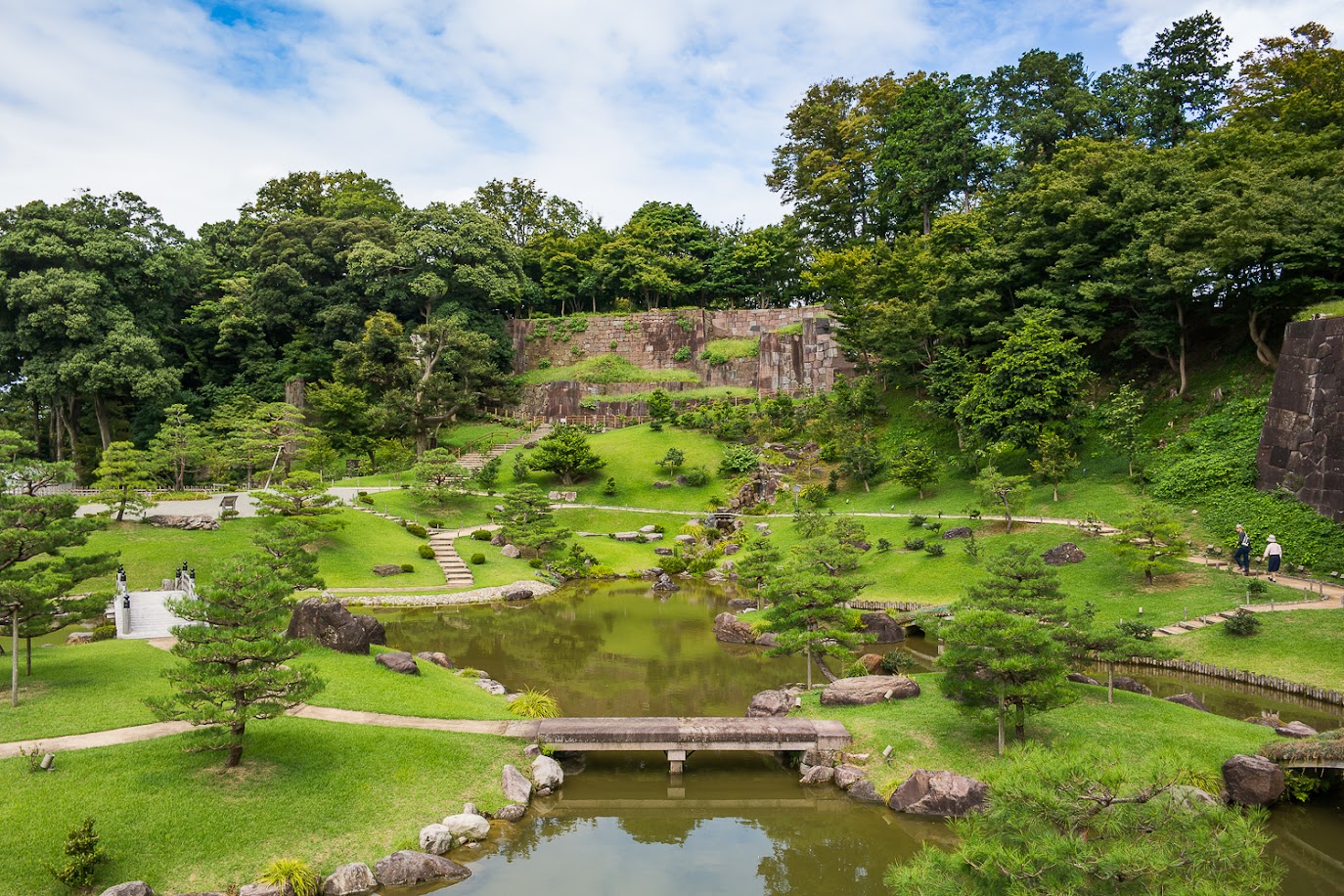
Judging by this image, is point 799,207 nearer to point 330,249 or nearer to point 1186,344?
point 1186,344

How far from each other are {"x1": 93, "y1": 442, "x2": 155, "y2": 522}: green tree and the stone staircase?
16182mm

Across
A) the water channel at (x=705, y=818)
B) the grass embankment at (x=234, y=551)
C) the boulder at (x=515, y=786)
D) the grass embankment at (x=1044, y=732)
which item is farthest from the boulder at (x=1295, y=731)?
the grass embankment at (x=234, y=551)

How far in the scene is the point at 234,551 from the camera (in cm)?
2775

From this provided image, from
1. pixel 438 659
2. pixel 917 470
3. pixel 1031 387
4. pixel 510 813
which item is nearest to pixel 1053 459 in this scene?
pixel 1031 387

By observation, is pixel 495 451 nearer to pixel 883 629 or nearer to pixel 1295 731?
pixel 883 629

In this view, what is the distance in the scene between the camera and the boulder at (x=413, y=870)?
10.5 meters

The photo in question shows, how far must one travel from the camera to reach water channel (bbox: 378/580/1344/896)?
10.7 m

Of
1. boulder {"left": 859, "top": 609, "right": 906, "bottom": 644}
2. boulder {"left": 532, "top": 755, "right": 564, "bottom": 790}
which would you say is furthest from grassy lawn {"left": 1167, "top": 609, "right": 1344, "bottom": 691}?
boulder {"left": 532, "top": 755, "right": 564, "bottom": 790}

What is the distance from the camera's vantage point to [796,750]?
1417 cm

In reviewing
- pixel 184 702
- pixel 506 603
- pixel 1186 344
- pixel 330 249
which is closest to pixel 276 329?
pixel 330 249

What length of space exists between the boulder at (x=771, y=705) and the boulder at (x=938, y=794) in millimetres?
3473

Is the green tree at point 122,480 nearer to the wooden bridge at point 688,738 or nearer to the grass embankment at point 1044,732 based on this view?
the wooden bridge at point 688,738

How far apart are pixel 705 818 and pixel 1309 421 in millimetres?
22461

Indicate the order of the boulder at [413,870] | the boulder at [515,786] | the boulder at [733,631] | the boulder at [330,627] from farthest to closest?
the boulder at [733,631] → the boulder at [330,627] → the boulder at [515,786] → the boulder at [413,870]
